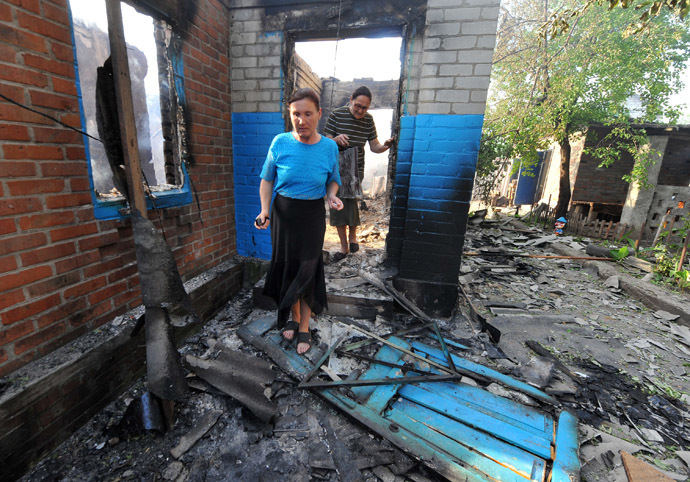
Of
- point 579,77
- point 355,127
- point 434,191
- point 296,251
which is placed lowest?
point 296,251

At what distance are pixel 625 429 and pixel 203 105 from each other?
15.1ft

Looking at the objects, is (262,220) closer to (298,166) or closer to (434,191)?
(298,166)

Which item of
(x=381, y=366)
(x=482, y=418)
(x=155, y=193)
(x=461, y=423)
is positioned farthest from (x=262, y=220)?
(x=482, y=418)

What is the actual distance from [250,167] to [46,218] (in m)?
2.20

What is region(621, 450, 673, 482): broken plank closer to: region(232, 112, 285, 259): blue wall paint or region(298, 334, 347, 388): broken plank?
region(298, 334, 347, 388): broken plank

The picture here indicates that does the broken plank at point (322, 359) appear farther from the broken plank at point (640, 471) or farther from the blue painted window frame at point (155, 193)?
the broken plank at point (640, 471)

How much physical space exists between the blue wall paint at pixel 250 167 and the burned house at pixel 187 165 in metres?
0.02

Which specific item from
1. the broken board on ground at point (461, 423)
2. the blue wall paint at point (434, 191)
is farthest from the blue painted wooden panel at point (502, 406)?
the blue wall paint at point (434, 191)

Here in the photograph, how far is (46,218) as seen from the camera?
179 cm

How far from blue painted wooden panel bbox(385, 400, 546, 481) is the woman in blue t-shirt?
1.05 metres

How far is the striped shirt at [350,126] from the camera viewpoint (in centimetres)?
358

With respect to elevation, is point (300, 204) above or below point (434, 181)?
below

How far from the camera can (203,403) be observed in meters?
2.20

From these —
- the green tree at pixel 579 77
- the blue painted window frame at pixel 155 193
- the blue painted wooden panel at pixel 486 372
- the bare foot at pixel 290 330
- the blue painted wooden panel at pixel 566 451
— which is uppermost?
the green tree at pixel 579 77
